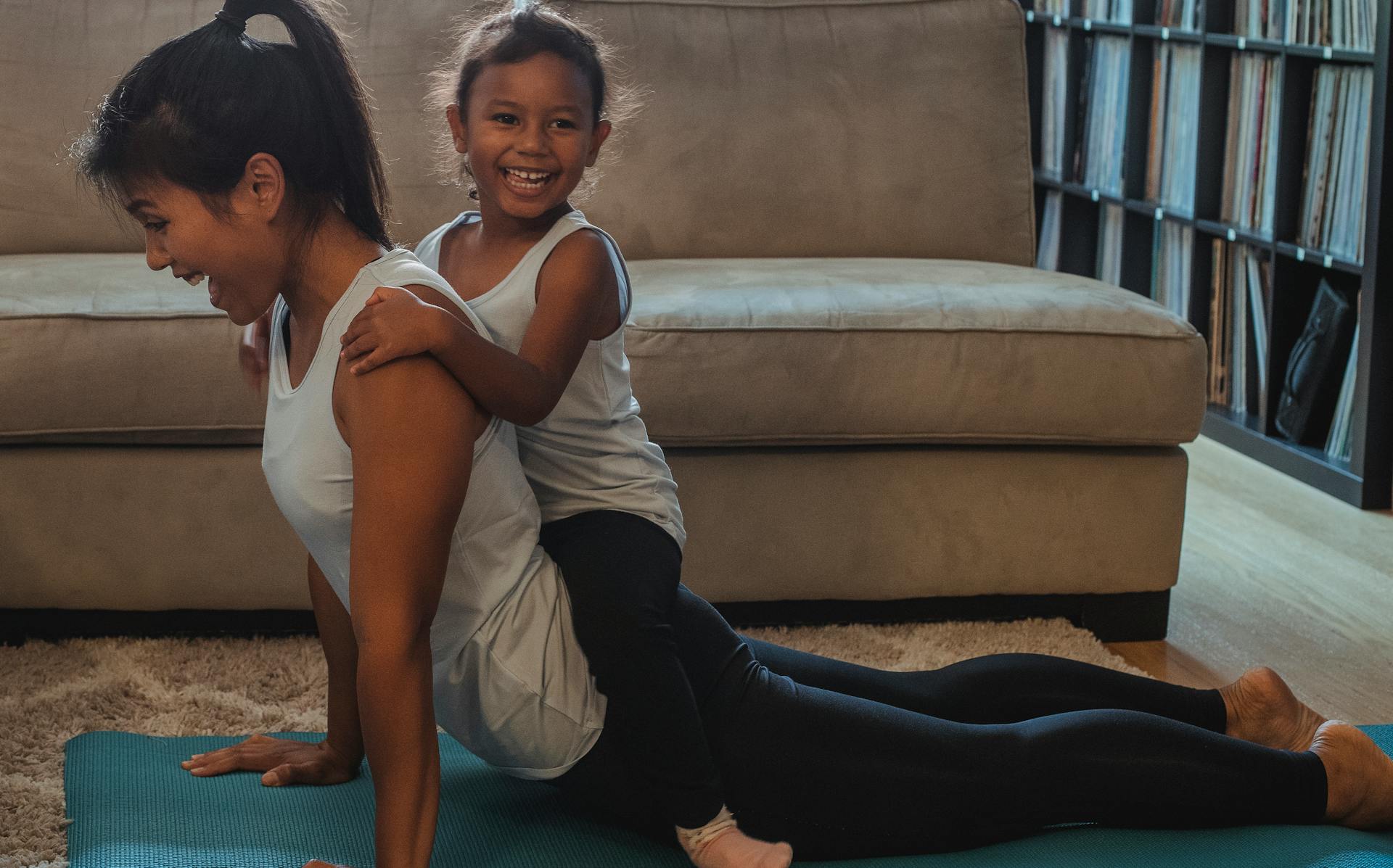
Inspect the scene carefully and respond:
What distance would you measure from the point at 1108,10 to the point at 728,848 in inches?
123

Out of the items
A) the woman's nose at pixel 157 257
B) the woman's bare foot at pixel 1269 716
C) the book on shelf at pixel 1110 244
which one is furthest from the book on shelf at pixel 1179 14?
the woman's nose at pixel 157 257

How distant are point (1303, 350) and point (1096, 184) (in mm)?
1020

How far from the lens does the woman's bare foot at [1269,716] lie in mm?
1413

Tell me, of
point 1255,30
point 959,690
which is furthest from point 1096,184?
point 959,690

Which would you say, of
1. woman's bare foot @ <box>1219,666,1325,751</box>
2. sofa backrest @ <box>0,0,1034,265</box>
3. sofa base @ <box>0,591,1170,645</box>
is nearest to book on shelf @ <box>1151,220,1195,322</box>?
sofa backrest @ <box>0,0,1034,265</box>

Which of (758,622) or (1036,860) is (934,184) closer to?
(758,622)

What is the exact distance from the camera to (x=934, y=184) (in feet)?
8.04

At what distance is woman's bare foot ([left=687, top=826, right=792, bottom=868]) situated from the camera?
1167 mm

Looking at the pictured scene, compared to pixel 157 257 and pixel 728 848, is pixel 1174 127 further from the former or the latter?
pixel 157 257

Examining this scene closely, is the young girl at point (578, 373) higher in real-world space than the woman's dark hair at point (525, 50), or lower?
lower

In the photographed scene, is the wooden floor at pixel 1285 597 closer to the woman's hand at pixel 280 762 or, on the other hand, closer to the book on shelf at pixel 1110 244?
the book on shelf at pixel 1110 244

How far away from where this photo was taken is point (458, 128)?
1400 millimetres

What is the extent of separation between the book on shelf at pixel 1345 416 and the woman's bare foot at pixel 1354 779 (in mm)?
1546

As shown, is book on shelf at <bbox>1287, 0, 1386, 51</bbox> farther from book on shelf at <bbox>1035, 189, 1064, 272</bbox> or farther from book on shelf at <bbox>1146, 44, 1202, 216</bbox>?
book on shelf at <bbox>1035, 189, 1064, 272</bbox>
